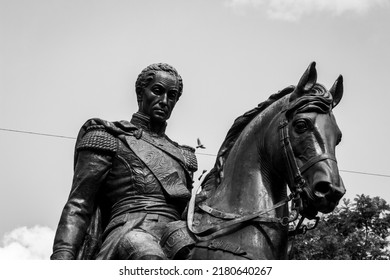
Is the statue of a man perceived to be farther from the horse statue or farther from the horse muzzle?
the horse muzzle

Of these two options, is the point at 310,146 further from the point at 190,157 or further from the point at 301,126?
the point at 190,157

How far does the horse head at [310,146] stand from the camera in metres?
6.27

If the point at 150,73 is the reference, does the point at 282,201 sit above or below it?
below

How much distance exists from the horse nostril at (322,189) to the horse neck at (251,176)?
551mm

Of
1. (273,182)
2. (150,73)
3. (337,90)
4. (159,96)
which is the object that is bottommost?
(273,182)

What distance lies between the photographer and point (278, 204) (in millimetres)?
6621

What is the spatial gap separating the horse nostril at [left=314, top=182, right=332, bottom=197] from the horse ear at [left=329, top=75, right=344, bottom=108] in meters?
1.17

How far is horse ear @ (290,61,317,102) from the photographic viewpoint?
22.4 ft

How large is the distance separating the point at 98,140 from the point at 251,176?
67.6 inches

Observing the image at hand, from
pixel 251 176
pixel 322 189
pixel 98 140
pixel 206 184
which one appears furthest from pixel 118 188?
pixel 322 189

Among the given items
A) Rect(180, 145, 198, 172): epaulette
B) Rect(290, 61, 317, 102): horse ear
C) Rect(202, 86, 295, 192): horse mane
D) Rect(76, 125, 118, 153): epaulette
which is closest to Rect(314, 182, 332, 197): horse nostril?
Rect(290, 61, 317, 102): horse ear

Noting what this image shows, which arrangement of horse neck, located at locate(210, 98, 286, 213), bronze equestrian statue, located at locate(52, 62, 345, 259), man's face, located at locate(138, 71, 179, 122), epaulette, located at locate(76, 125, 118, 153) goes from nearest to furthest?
bronze equestrian statue, located at locate(52, 62, 345, 259) → horse neck, located at locate(210, 98, 286, 213) → epaulette, located at locate(76, 125, 118, 153) → man's face, located at locate(138, 71, 179, 122)

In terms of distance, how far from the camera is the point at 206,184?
23.7 ft
